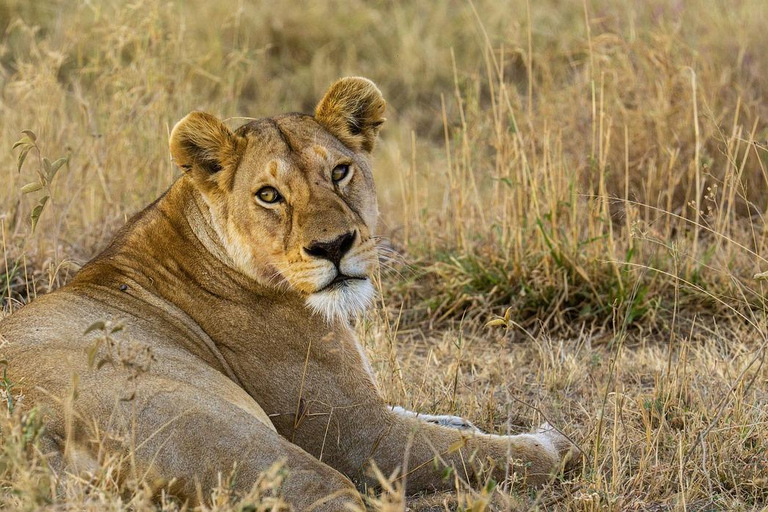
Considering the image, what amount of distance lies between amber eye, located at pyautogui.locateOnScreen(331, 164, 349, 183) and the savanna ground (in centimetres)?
44

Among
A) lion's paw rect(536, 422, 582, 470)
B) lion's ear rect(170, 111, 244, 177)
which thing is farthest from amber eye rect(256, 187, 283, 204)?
lion's paw rect(536, 422, 582, 470)

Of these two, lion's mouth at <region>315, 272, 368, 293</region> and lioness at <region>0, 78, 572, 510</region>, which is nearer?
lioness at <region>0, 78, 572, 510</region>

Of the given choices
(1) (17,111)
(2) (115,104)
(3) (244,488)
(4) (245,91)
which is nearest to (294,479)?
(3) (244,488)

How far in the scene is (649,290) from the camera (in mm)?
5961

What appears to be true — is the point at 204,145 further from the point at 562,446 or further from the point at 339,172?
the point at 562,446

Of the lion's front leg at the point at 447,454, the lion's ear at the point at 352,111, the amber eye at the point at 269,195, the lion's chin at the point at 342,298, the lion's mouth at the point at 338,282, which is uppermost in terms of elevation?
the lion's ear at the point at 352,111

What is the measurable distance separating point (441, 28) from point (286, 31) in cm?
163

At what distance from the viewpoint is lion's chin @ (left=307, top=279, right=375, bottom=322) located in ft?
13.2

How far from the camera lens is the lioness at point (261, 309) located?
3652mm

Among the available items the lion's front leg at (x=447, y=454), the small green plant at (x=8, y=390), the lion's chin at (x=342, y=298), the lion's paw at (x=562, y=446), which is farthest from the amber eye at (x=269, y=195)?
the lion's paw at (x=562, y=446)

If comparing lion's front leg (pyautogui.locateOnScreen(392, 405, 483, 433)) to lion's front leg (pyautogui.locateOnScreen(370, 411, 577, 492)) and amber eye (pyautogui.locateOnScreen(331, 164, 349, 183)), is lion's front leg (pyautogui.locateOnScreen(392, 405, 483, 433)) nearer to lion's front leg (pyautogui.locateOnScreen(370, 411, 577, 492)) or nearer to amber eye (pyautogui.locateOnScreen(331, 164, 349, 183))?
lion's front leg (pyautogui.locateOnScreen(370, 411, 577, 492))

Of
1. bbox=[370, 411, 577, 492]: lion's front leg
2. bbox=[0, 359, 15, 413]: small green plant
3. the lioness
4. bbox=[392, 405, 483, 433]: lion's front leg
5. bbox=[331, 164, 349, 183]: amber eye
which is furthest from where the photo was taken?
bbox=[392, 405, 483, 433]: lion's front leg

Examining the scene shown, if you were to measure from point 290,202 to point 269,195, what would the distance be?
0.11 metres

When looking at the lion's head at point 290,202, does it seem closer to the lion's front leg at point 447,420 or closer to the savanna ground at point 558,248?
the savanna ground at point 558,248
